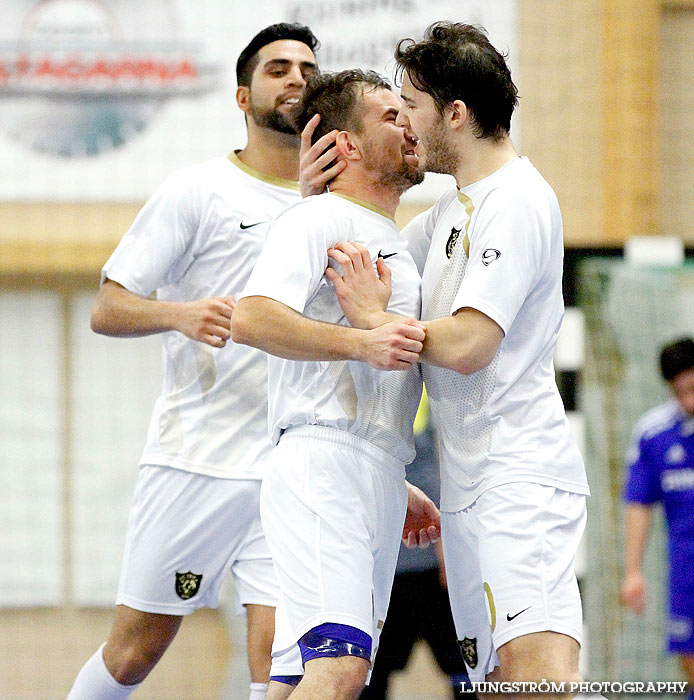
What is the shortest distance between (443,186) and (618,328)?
5.54ft

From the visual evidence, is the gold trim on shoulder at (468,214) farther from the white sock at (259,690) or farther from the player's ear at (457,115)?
the white sock at (259,690)

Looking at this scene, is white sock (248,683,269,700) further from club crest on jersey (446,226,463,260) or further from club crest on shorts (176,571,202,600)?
club crest on jersey (446,226,463,260)

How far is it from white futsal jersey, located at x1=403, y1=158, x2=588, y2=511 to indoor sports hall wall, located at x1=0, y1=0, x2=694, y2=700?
4.68 m

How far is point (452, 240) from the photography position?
2.94m

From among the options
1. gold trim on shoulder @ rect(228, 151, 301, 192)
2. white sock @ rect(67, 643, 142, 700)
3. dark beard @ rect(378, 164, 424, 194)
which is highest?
dark beard @ rect(378, 164, 424, 194)

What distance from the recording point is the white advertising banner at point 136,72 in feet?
25.3

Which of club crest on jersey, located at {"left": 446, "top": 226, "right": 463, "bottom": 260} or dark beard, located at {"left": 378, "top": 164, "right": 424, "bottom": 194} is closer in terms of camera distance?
club crest on jersey, located at {"left": 446, "top": 226, "right": 463, "bottom": 260}

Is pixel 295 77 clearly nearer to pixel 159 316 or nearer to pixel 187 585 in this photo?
pixel 159 316

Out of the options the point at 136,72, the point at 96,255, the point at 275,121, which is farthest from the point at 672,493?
the point at 136,72

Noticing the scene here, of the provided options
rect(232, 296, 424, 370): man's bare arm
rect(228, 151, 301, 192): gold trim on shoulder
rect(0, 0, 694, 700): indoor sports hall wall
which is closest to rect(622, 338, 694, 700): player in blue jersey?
rect(0, 0, 694, 700): indoor sports hall wall

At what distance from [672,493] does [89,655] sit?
4082 millimetres

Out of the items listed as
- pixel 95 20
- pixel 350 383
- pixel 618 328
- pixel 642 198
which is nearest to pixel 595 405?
pixel 618 328

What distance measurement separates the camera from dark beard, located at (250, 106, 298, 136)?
3.70 metres

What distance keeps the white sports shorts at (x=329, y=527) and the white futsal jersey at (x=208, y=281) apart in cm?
70
